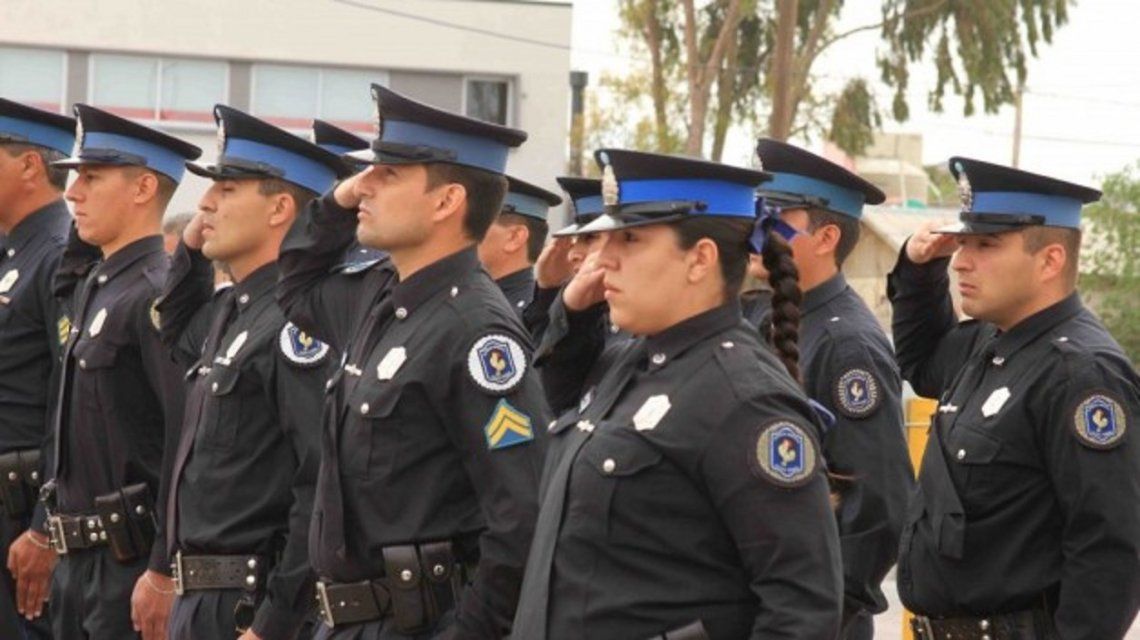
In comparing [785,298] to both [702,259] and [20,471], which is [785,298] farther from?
[20,471]

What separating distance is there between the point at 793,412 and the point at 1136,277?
34.2 metres

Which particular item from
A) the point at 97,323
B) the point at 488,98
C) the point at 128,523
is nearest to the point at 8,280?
the point at 97,323

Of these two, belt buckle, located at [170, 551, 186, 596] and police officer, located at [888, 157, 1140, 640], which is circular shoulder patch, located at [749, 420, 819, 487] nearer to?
police officer, located at [888, 157, 1140, 640]

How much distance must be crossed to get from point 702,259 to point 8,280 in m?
4.44

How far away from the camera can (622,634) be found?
4707 mm

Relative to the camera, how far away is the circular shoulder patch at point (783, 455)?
460 cm

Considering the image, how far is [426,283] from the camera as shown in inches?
232

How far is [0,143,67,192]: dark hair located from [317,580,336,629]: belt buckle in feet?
11.5

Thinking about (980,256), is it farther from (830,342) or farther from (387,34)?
(387,34)

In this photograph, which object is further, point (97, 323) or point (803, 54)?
point (803, 54)

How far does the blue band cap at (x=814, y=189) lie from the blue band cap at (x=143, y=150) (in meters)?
2.17

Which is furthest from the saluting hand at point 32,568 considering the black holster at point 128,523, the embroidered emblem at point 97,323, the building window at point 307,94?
the building window at point 307,94

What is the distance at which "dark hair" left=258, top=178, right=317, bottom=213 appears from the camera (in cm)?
711

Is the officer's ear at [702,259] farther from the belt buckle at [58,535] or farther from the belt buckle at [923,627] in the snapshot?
the belt buckle at [58,535]
